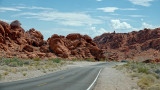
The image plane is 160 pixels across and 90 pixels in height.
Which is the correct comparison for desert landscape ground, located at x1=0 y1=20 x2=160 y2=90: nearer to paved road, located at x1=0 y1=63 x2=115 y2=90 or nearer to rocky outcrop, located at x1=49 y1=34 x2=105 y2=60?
rocky outcrop, located at x1=49 y1=34 x2=105 y2=60

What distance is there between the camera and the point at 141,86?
49.7 feet

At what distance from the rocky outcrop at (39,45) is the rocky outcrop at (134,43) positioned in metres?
31.2

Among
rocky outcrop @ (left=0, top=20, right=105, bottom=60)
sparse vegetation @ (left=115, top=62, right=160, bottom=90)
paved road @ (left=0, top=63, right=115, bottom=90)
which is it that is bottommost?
sparse vegetation @ (left=115, top=62, right=160, bottom=90)

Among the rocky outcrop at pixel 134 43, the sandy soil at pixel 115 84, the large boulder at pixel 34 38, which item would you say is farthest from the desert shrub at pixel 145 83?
the rocky outcrop at pixel 134 43

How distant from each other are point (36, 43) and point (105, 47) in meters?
71.3

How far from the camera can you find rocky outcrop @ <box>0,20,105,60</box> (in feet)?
237

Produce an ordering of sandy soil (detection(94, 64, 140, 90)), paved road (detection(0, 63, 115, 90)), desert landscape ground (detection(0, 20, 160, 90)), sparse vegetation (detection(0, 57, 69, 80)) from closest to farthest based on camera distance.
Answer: paved road (detection(0, 63, 115, 90)), sandy soil (detection(94, 64, 140, 90)), sparse vegetation (detection(0, 57, 69, 80)), desert landscape ground (detection(0, 20, 160, 90))

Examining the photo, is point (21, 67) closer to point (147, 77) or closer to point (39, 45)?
point (147, 77)

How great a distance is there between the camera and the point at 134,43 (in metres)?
137

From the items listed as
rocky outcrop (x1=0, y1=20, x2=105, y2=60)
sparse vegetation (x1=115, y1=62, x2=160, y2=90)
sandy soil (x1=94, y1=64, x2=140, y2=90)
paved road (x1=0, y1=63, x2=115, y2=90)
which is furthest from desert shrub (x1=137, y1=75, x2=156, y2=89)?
rocky outcrop (x1=0, y1=20, x2=105, y2=60)

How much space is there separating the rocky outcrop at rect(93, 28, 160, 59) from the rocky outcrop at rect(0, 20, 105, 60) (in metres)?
31.2

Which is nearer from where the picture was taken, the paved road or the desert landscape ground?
the paved road

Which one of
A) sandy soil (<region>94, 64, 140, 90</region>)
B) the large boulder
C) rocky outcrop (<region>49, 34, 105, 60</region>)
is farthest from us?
rocky outcrop (<region>49, 34, 105, 60</region>)

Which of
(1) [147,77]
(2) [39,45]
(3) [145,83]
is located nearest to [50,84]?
(3) [145,83]
